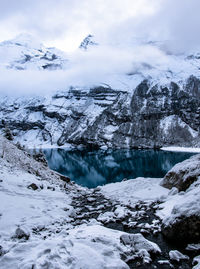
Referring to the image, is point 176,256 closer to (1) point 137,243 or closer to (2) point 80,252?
(1) point 137,243

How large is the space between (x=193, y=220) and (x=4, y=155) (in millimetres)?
23973

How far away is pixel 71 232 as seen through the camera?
9.82 meters

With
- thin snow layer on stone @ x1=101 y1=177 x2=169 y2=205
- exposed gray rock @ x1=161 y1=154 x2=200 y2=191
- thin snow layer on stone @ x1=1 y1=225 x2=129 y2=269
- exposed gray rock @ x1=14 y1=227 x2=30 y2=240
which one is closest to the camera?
thin snow layer on stone @ x1=1 y1=225 x2=129 y2=269

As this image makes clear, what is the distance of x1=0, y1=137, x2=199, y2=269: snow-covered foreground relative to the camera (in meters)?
6.61

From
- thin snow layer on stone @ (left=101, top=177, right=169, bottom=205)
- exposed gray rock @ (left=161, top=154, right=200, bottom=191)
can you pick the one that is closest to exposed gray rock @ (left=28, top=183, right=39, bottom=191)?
thin snow layer on stone @ (left=101, top=177, right=169, bottom=205)

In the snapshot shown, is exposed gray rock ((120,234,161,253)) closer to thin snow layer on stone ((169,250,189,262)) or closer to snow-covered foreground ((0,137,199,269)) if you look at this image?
snow-covered foreground ((0,137,199,269))

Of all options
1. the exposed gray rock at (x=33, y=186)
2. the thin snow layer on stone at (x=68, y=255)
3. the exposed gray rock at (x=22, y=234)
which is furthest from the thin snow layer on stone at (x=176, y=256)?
the exposed gray rock at (x=33, y=186)

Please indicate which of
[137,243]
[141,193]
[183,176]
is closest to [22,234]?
[137,243]

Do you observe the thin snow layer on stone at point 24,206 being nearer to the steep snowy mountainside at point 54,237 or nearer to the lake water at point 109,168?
the steep snowy mountainside at point 54,237

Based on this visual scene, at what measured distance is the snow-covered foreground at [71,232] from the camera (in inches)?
260

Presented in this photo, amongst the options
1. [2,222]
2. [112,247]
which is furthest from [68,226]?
[112,247]

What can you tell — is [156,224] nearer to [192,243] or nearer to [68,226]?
[192,243]

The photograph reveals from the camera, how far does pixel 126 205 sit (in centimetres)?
1566

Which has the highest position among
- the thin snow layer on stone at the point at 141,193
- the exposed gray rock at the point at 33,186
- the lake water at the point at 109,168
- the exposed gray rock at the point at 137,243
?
the exposed gray rock at the point at 137,243
